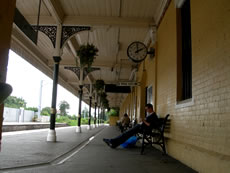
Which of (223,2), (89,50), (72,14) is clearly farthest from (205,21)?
(72,14)

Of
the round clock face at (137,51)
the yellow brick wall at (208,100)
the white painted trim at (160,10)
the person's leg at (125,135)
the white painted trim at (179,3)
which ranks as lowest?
the person's leg at (125,135)

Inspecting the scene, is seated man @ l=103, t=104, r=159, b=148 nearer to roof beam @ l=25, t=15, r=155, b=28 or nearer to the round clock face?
the round clock face

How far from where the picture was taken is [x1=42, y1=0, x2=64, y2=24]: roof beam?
22.4ft

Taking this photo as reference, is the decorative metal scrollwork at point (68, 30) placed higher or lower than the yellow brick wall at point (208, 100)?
higher

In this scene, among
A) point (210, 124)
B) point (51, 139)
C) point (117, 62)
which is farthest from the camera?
point (117, 62)

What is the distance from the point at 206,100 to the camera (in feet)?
10.8

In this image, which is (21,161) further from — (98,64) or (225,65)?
(98,64)

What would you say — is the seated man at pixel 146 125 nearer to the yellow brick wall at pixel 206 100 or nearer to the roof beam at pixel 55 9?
the yellow brick wall at pixel 206 100

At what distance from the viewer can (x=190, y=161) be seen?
3963mm

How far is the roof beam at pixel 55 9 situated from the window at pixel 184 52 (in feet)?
12.2

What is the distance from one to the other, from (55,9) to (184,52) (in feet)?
13.9

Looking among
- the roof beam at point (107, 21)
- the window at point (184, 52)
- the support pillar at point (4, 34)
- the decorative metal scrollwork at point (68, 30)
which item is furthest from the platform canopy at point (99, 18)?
the support pillar at point (4, 34)

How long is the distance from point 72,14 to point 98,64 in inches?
225

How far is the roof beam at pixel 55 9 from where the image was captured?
6.82 metres
